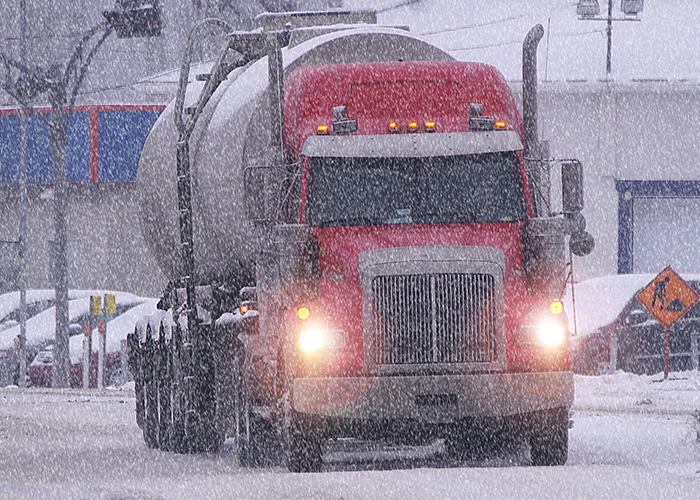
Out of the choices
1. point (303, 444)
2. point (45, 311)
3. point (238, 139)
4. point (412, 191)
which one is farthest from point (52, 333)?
point (412, 191)

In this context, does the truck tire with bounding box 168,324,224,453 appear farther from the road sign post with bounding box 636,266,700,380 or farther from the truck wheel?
the road sign post with bounding box 636,266,700,380

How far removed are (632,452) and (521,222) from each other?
3.13 meters

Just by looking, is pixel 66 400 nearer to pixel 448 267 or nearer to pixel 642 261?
pixel 448 267

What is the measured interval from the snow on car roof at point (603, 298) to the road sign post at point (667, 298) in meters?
0.60

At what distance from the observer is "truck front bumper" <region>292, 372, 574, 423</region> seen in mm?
11625

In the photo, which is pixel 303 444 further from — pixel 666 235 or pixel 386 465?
pixel 666 235

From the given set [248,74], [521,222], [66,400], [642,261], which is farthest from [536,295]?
[642,261]

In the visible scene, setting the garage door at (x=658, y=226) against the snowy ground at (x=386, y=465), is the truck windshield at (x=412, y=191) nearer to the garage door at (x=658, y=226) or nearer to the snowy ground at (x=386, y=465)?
the snowy ground at (x=386, y=465)

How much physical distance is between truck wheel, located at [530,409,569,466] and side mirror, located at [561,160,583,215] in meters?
1.58

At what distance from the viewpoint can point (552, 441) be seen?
1237 centimetres

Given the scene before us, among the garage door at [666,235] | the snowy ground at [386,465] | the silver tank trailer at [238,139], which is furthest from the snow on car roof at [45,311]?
the silver tank trailer at [238,139]

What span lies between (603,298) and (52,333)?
13.4 metres

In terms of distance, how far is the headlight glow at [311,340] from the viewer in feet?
38.3

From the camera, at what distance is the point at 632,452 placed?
14211 millimetres
